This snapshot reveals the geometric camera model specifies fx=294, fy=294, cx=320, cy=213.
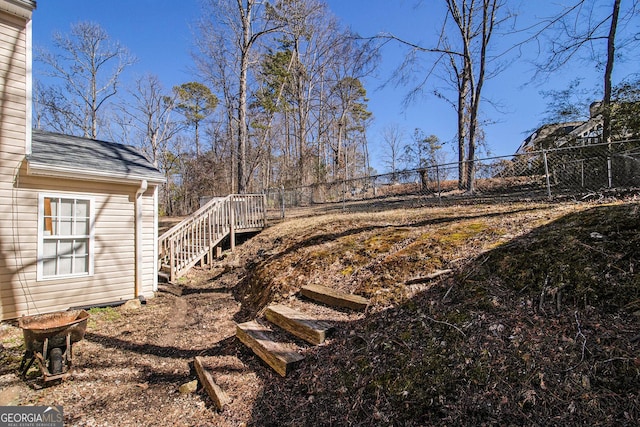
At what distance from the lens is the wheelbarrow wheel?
3.12 m

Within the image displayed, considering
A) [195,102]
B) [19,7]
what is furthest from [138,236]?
[195,102]

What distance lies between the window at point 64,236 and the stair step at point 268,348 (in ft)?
13.0

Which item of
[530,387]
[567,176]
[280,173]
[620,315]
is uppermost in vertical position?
[280,173]

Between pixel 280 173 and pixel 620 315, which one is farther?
pixel 280 173

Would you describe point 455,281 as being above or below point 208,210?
below

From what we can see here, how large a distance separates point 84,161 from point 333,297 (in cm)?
560

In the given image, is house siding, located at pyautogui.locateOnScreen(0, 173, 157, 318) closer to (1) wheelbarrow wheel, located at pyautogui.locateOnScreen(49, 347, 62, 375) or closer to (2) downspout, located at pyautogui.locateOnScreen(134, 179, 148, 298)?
(2) downspout, located at pyautogui.locateOnScreen(134, 179, 148, 298)

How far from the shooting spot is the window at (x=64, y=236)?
5.12 metres

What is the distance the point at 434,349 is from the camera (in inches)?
93.2

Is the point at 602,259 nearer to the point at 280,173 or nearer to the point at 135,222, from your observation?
the point at 135,222

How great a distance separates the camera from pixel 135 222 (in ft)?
20.6

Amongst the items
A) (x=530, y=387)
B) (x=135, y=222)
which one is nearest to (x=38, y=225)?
(x=135, y=222)

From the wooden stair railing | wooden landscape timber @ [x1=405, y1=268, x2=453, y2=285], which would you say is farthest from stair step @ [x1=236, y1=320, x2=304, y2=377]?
the wooden stair railing

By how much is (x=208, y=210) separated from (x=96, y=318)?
3813mm
